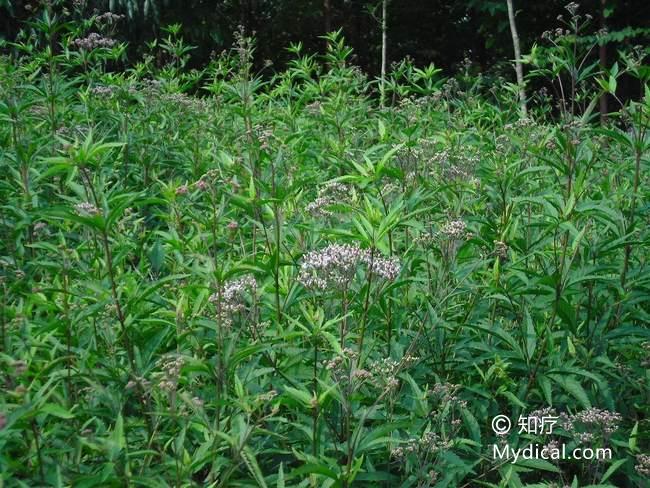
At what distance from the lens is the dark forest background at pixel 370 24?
630 inches

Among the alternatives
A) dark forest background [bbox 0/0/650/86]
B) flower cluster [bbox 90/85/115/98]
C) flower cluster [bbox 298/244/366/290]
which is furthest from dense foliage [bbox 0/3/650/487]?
dark forest background [bbox 0/0/650/86]

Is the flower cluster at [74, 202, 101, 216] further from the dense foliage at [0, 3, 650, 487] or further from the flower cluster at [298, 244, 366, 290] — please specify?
the flower cluster at [298, 244, 366, 290]

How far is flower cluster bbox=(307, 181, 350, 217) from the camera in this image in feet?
13.3

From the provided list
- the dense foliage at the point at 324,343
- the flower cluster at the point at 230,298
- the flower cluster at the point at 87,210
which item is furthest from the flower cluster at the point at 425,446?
the flower cluster at the point at 87,210

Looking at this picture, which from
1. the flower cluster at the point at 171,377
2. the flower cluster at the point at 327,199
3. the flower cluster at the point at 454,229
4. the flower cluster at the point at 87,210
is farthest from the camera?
the flower cluster at the point at 327,199

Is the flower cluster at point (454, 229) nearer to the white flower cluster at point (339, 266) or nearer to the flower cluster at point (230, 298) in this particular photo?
the white flower cluster at point (339, 266)

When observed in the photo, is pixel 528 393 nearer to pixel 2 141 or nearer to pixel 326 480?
pixel 326 480

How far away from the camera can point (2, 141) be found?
255 inches

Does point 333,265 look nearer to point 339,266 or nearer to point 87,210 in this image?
point 339,266

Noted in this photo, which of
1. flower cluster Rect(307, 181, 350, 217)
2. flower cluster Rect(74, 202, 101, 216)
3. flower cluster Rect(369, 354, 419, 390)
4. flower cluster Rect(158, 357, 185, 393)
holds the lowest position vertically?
flower cluster Rect(369, 354, 419, 390)

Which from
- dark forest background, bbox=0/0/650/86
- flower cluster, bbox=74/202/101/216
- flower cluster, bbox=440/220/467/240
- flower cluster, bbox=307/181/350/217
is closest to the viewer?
flower cluster, bbox=74/202/101/216

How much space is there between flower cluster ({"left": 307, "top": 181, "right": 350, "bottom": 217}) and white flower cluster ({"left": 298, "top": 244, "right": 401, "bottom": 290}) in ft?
2.66

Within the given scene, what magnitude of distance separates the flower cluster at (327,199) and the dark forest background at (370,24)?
1180 cm

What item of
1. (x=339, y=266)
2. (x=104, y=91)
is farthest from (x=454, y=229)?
(x=104, y=91)
